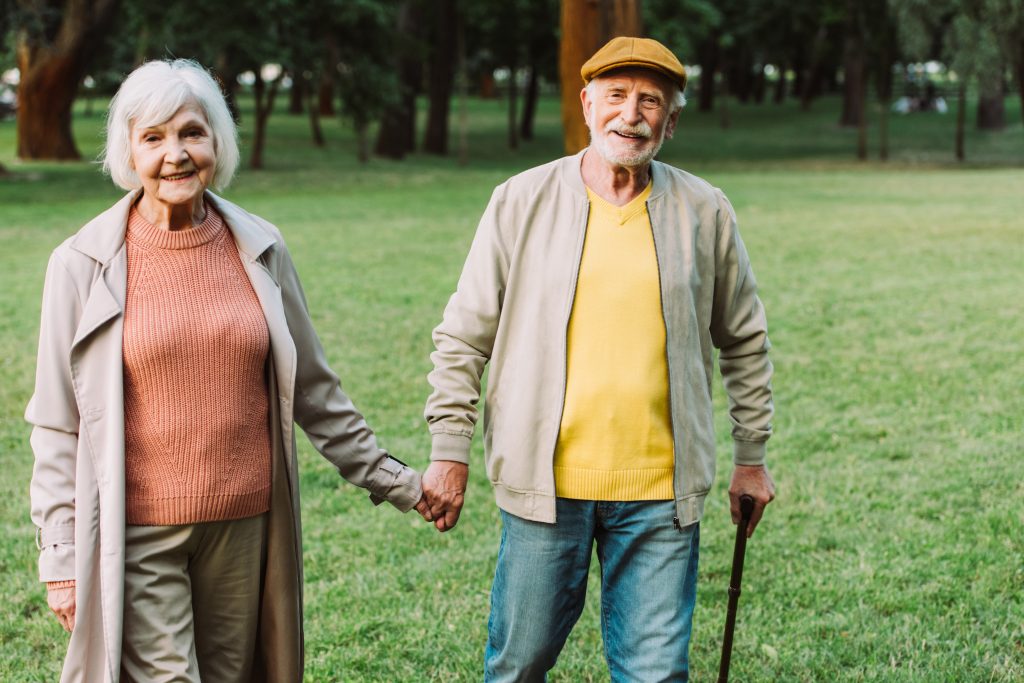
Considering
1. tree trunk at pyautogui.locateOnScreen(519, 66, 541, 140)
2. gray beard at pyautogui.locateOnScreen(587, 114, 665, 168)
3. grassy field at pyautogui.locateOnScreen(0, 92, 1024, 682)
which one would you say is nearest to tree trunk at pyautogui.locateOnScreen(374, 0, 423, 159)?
tree trunk at pyautogui.locateOnScreen(519, 66, 541, 140)

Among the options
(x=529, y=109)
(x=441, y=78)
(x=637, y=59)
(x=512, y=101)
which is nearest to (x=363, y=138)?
(x=441, y=78)

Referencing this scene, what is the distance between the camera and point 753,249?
623 inches

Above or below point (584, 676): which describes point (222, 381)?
above

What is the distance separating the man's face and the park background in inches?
83.5

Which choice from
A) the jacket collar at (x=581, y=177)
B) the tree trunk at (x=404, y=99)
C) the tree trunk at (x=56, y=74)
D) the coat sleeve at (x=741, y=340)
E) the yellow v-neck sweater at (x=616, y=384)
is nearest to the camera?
the yellow v-neck sweater at (x=616, y=384)

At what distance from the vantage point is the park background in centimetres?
487

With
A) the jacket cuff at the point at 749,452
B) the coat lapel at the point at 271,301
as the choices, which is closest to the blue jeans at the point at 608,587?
the jacket cuff at the point at 749,452

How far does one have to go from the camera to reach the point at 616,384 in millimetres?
3152

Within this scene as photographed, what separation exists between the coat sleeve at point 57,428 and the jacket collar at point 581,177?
49.6 inches

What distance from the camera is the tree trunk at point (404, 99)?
34.4 metres

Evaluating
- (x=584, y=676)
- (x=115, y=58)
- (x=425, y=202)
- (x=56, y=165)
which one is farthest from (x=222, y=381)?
(x=115, y=58)

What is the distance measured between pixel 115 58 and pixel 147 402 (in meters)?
45.0

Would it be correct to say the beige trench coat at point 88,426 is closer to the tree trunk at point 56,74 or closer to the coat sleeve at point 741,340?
the coat sleeve at point 741,340

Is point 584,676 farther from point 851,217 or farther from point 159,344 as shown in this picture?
point 851,217
